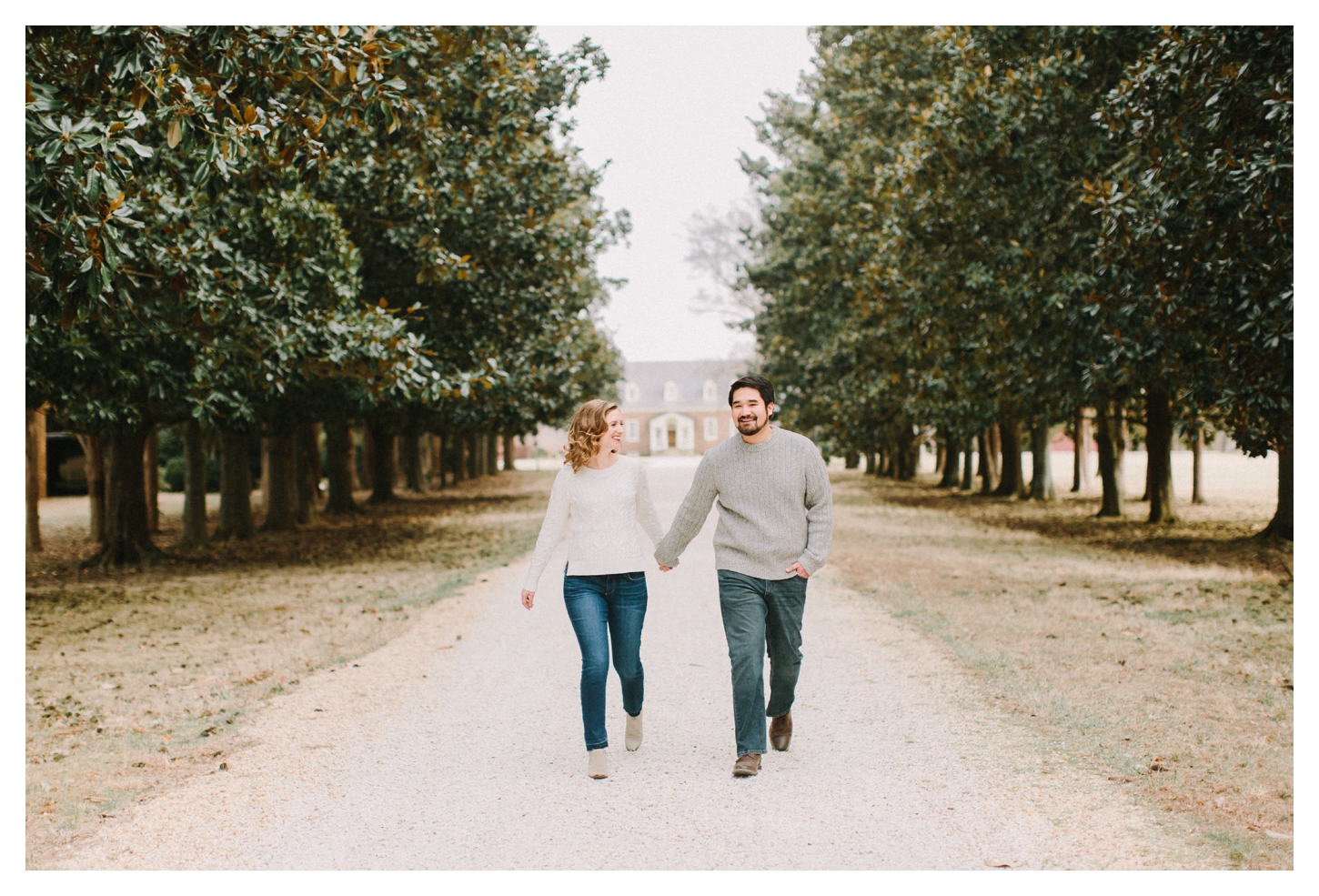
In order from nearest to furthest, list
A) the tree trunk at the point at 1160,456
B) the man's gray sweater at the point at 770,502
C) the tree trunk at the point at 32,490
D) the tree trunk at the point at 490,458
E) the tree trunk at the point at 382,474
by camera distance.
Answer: the man's gray sweater at the point at 770,502 → the tree trunk at the point at 32,490 → the tree trunk at the point at 1160,456 → the tree trunk at the point at 382,474 → the tree trunk at the point at 490,458

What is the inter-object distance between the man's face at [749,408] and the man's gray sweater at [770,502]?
0.16m

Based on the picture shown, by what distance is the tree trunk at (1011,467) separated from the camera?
1097 inches

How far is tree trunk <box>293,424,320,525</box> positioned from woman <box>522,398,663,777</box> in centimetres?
1742

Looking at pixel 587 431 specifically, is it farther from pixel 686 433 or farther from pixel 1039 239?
pixel 686 433

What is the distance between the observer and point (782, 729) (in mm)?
5461

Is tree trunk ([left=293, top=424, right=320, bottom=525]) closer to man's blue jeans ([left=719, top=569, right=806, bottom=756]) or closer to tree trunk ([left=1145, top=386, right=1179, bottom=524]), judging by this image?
tree trunk ([left=1145, top=386, right=1179, bottom=524])

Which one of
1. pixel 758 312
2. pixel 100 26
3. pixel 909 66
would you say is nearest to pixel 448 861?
pixel 100 26

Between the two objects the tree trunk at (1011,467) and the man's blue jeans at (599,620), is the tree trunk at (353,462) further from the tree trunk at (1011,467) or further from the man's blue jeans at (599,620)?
the man's blue jeans at (599,620)

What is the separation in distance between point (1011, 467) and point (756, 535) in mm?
25500

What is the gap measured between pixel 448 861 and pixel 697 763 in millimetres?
1479


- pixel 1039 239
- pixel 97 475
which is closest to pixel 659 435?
pixel 97 475

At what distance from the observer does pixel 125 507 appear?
15.6m

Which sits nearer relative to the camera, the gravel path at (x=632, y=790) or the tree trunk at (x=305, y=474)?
the gravel path at (x=632, y=790)

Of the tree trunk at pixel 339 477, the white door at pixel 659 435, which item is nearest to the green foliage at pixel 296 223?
the tree trunk at pixel 339 477
